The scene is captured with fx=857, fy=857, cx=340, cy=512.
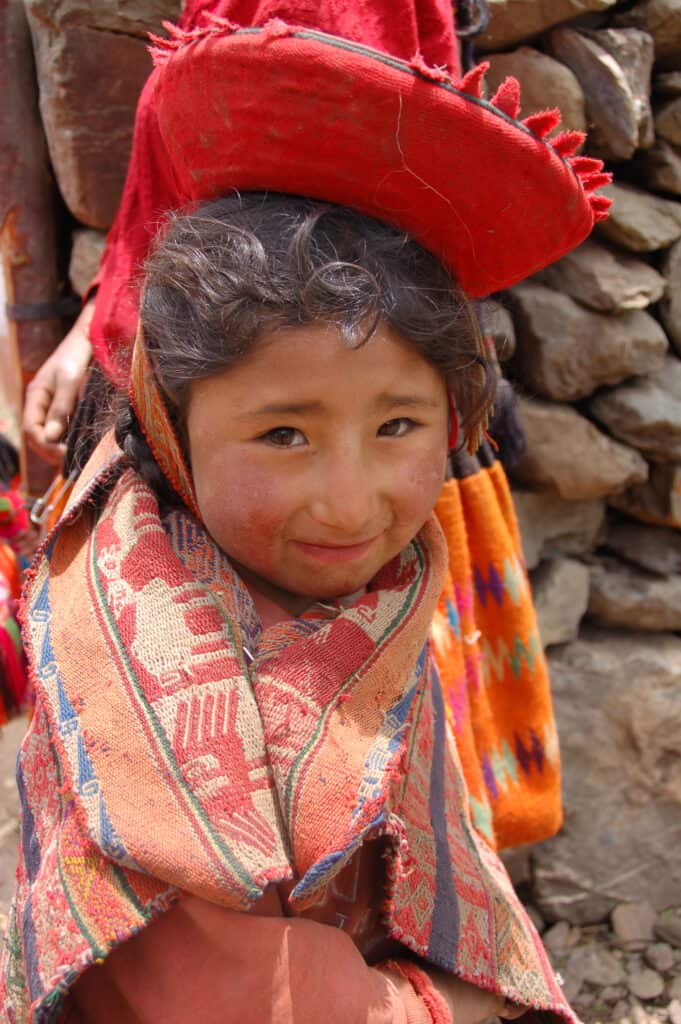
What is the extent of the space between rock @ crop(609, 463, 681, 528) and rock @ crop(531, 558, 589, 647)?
16cm

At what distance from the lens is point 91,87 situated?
1454 millimetres

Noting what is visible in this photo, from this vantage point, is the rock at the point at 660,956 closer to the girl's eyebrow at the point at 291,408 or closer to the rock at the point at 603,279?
the rock at the point at 603,279

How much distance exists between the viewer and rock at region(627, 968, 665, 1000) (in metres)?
1.74

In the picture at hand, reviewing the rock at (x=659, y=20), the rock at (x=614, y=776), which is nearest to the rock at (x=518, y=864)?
the rock at (x=614, y=776)

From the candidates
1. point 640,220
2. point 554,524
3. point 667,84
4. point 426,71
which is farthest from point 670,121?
point 426,71

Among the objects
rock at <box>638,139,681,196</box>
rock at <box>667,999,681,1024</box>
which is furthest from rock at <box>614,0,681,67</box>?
rock at <box>667,999,681,1024</box>

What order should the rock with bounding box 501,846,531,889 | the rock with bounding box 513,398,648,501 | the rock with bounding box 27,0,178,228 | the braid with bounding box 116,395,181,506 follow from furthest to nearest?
1. the rock with bounding box 501,846,531,889
2. the rock with bounding box 513,398,648,501
3. the rock with bounding box 27,0,178,228
4. the braid with bounding box 116,395,181,506

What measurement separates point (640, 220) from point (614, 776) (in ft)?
3.67

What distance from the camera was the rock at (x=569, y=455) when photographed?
1644 mm

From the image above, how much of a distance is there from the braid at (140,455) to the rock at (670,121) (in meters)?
1.18

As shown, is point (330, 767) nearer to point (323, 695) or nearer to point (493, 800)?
point (323, 695)

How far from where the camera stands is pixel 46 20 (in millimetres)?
1412

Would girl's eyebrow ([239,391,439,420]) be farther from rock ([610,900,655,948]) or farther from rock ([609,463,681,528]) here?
rock ([610,900,655,948])

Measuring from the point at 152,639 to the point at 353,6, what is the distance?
0.63 metres
